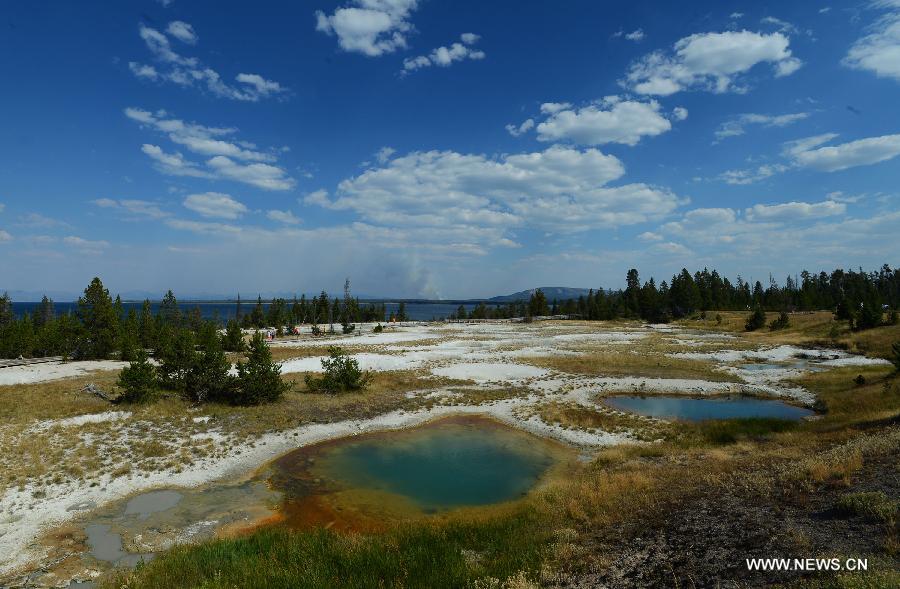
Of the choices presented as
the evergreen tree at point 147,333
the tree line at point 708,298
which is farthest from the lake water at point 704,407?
the tree line at point 708,298

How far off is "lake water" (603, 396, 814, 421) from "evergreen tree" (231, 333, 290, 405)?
968 inches

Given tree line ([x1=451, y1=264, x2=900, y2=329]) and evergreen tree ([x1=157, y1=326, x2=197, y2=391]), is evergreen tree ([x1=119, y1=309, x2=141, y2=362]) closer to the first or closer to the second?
evergreen tree ([x1=157, y1=326, x2=197, y2=391])

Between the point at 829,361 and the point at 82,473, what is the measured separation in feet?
215

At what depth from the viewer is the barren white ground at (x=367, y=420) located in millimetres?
15812

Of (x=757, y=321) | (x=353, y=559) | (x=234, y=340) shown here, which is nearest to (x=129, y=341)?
(x=234, y=340)

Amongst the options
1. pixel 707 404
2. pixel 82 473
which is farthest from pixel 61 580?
pixel 707 404

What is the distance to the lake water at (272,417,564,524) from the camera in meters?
17.5

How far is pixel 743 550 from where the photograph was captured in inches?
353

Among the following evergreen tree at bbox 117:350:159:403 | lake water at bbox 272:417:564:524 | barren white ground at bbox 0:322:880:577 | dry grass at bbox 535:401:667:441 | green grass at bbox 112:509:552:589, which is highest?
evergreen tree at bbox 117:350:159:403

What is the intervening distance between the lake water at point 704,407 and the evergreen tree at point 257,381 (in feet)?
80.7

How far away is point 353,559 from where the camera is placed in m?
10.1

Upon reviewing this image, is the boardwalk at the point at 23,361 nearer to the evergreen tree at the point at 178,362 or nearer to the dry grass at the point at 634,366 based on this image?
the evergreen tree at the point at 178,362

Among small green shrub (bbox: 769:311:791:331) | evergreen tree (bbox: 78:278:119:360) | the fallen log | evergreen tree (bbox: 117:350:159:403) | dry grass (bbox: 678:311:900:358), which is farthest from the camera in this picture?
small green shrub (bbox: 769:311:791:331)

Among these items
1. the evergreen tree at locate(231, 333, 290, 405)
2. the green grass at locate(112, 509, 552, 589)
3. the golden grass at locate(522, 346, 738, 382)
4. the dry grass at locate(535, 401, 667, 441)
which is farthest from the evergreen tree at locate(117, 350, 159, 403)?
the golden grass at locate(522, 346, 738, 382)
